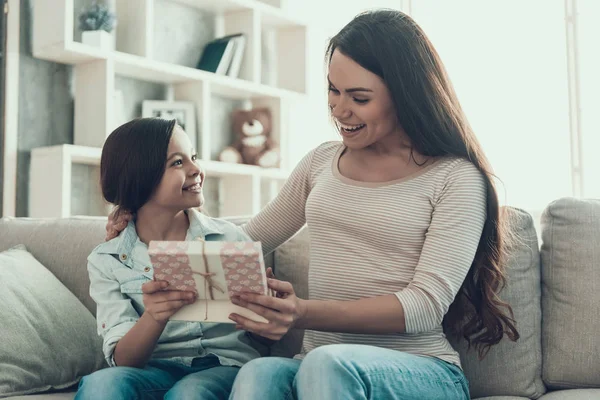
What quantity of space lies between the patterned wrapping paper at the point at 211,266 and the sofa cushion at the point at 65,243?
716mm

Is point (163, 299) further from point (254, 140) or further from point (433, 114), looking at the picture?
point (254, 140)

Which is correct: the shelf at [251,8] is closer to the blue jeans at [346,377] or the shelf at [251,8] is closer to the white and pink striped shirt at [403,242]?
the white and pink striped shirt at [403,242]

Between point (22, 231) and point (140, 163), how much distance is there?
656 mm

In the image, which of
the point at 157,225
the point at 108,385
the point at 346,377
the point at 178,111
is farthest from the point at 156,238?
the point at 178,111

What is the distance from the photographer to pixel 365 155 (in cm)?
165

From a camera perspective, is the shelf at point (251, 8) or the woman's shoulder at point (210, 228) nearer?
the woman's shoulder at point (210, 228)

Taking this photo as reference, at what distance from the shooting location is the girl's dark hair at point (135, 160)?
168 centimetres

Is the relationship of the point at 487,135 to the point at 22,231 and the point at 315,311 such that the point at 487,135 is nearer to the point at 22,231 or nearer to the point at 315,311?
the point at 22,231

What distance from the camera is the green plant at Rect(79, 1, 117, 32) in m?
3.36

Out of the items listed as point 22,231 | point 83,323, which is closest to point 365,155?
point 83,323

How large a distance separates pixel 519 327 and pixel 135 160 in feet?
2.96

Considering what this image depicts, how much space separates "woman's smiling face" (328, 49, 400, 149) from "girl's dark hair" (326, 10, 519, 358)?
0.02 meters

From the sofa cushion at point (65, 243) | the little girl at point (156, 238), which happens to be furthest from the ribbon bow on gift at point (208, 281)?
the sofa cushion at point (65, 243)

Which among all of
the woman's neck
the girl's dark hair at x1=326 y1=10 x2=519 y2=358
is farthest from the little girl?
the girl's dark hair at x1=326 y1=10 x2=519 y2=358
